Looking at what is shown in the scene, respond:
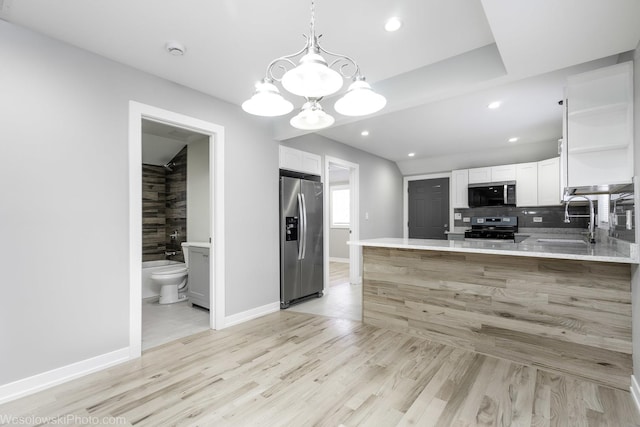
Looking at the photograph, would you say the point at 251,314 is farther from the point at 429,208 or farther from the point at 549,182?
the point at 549,182

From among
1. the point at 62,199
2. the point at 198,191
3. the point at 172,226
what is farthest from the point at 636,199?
the point at 172,226

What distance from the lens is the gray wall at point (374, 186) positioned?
4711 mm

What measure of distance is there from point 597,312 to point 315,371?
6.95 feet

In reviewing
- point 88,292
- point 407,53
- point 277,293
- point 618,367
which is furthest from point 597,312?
point 88,292

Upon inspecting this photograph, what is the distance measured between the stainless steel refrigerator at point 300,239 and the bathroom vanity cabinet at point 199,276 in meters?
0.96

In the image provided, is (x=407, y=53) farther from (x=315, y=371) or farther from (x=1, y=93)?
(x=1, y=93)

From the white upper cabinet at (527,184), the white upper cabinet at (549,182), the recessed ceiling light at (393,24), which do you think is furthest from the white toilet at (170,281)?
the white upper cabinet at (549,182)

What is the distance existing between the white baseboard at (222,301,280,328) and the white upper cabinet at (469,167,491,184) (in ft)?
14.2

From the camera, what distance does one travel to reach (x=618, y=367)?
6.75ft

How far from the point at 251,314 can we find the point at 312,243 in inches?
52.1

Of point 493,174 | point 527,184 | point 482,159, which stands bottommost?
point 527,184

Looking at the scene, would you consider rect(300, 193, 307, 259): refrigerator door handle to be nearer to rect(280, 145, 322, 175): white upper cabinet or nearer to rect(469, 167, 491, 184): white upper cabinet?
rect(280, 145, 322, 175): white upper cabinet

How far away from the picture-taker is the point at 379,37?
2.14 m

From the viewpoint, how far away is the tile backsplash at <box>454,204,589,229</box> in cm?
496
